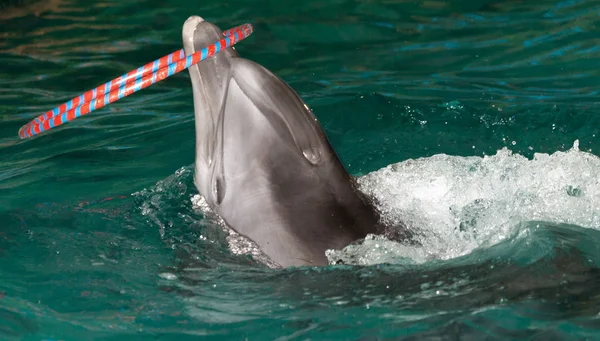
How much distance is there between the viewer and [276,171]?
4.39m

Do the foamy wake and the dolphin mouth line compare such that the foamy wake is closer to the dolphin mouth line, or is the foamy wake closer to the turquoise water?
the turquoise water

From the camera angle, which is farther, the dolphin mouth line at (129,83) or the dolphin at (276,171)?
the dolphin at (276,171)

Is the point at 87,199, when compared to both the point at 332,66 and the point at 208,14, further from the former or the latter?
the point at 208,14

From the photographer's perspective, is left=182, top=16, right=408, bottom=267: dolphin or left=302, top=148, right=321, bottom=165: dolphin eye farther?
left=302, top=148, right=321, bottom=165: dolphin eye

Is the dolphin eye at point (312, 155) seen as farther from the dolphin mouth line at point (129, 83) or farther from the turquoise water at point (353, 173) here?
the dolphin mouth line at point (129, 83)

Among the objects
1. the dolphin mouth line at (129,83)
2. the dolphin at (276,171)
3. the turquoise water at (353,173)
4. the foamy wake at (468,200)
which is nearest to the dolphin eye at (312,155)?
the dolphin at (276,171)

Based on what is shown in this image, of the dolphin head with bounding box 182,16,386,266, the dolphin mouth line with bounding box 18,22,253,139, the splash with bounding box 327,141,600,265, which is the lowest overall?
the splash with bounding box 327,141,600,265

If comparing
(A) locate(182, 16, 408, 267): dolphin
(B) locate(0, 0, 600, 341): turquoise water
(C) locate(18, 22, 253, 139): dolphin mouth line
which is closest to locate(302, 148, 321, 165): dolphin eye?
(A) locate(182, 16, 408, 267): dolphin

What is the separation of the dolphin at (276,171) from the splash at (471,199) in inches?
7.1

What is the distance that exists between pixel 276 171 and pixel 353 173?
1.99 meters

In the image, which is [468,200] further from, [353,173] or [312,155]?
[353,173]

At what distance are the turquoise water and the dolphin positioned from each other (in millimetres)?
161

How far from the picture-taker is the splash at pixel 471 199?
439 cm

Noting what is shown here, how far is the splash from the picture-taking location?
4.39 meters
